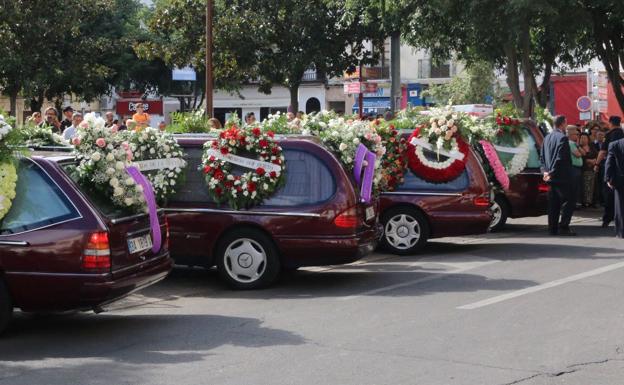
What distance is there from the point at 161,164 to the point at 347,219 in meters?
2.14

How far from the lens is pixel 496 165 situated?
49.5ft

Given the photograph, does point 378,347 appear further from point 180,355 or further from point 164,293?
point 164,293

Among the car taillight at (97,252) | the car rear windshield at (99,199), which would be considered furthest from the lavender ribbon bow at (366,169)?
the car taillight at (97,252)

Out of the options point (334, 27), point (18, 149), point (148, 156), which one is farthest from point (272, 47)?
point (18, 149)

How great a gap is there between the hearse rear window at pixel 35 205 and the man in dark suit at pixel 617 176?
31.4 ft

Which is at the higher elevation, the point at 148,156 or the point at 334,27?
the point at 334,27

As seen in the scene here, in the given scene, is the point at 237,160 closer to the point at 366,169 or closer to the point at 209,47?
the point at 366,169

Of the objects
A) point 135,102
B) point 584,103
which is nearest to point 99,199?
point 584,103

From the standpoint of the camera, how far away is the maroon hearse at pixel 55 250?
8.09m

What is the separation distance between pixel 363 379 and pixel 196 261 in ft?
15.3

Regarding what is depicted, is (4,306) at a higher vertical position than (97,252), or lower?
lower

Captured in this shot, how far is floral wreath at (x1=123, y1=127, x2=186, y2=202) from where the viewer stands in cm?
1102

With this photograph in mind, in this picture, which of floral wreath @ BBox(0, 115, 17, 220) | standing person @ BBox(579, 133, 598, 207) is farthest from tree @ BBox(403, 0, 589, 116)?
floral wreath @ BBox(0, 115, 17, 220)

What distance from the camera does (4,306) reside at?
8086 millimetres
